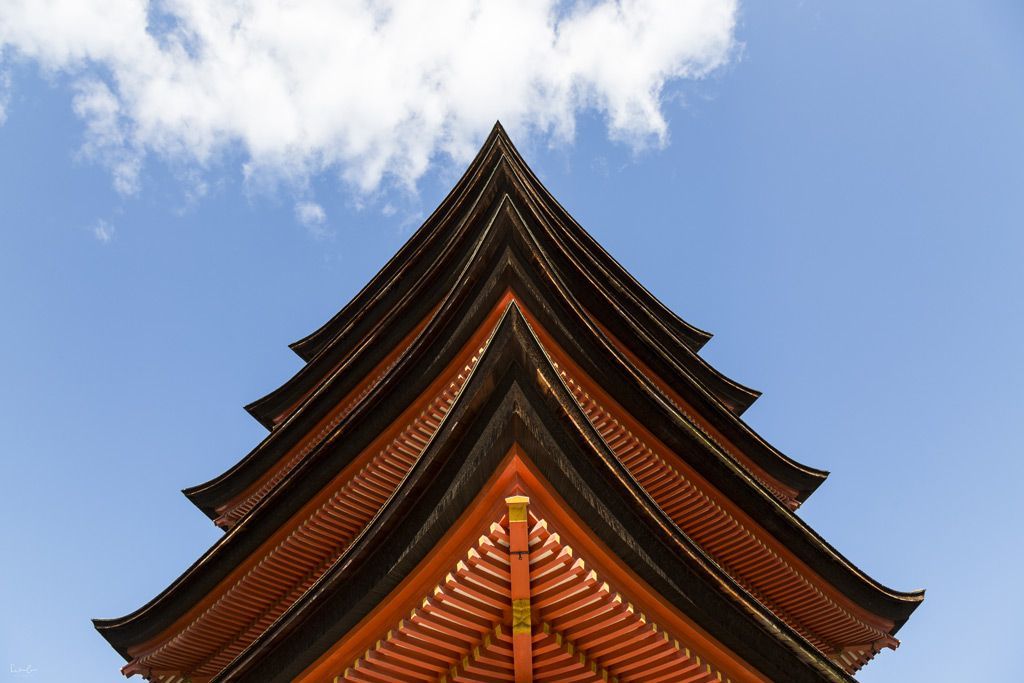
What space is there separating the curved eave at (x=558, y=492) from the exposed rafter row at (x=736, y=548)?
7.46 ft

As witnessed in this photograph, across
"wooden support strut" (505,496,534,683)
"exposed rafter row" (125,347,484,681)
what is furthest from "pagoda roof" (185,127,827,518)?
"wooden support strut" (505,496,534,683)

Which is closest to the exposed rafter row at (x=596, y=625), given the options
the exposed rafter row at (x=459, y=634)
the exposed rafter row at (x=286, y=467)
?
the exposed rafter row at (x=459, y=634)

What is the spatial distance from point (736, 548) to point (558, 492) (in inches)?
187

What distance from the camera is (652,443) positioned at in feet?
22.9

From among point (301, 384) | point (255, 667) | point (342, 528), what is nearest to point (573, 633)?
point (255, 667)

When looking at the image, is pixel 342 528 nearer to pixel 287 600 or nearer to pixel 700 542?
pixel 287 600

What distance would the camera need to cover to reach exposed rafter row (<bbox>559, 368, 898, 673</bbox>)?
6555mm

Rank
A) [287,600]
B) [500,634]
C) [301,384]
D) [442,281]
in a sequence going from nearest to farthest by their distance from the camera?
[500,634] → [287,600] → [442,281] → [301,384]

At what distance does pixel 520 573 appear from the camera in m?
3.56

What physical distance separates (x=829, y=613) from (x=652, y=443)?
3.57 meters

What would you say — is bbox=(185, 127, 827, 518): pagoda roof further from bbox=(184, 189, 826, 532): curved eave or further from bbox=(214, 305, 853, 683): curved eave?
bbox=(214, 305, 853, 683): curved eave

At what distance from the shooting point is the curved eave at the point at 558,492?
376cm

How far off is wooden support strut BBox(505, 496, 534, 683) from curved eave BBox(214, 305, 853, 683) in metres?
0.33

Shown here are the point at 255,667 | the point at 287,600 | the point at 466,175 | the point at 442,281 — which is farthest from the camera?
the point at 466,175
